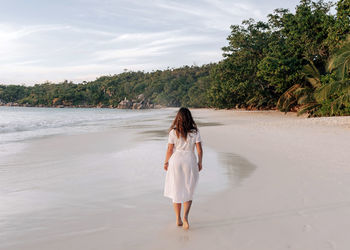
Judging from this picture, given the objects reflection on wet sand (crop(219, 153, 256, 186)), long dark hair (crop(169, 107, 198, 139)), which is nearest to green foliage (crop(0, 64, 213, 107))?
reflection on wet sand (crop(219, 153, 256, 186))

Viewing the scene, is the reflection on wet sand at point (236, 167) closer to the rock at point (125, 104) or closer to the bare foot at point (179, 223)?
the bare foot at point (179, 223)

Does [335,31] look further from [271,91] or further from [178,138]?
[178,138]

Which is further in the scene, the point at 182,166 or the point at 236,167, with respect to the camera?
the point at 236,167

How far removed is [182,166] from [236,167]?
3880 mm

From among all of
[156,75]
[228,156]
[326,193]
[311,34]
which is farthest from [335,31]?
[156,75]

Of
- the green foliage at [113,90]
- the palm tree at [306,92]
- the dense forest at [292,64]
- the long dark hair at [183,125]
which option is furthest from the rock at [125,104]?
the long dark hair at [183,125]

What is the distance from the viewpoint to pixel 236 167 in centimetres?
738

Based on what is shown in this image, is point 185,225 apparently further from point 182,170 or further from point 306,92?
point 306,92

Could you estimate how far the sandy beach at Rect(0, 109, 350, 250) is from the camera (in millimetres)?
3469

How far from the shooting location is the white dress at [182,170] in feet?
12.4

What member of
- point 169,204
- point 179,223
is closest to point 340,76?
point 169,204

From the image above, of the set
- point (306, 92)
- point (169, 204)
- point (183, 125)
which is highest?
point (306, 92)

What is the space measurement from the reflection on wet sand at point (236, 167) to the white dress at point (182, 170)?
2298 mm

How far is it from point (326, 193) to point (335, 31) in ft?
59.3
